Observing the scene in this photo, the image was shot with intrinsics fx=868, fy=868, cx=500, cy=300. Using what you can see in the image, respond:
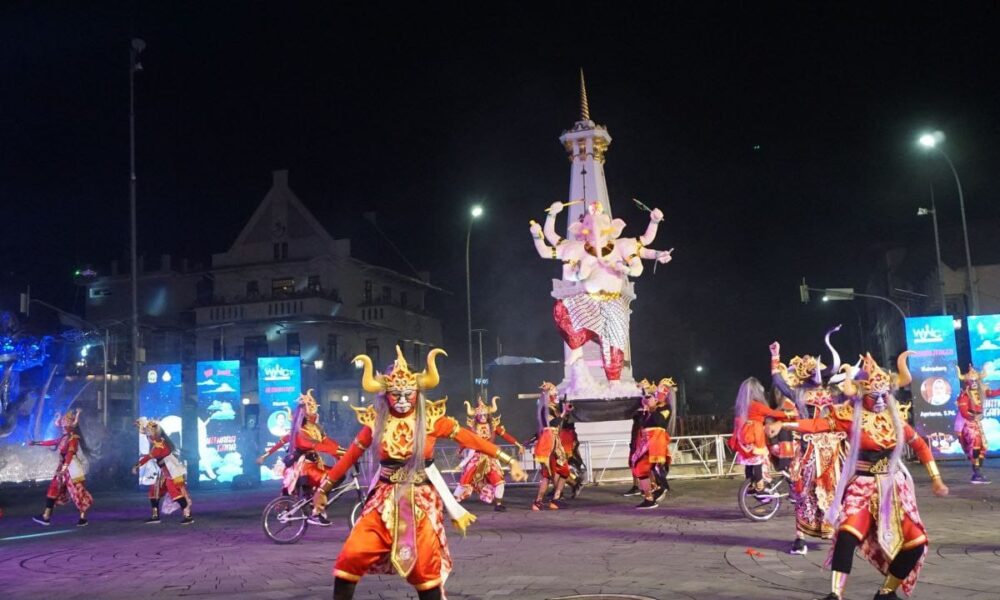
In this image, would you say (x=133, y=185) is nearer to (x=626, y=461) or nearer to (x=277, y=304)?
(x=626, y=461)

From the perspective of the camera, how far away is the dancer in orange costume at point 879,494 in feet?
22.5

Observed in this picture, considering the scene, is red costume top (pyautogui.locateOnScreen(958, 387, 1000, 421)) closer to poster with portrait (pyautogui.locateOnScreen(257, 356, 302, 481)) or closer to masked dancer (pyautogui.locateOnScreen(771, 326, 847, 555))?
masked dancer (pyautogui.locateOnScreen(771, 326, 847, 555))

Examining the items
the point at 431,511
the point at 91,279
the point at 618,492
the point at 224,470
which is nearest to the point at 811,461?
the point at 431,511

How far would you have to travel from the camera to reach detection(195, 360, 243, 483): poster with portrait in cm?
2588

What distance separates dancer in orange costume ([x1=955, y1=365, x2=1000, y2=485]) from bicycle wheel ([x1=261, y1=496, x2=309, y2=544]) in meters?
13.6

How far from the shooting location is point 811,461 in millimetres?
10109

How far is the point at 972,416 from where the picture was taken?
18.5 meters

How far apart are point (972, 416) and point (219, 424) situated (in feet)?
65.4

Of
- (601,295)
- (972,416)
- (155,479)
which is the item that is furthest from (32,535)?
(972,416)

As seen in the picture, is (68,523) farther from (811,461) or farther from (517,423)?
(517,423)

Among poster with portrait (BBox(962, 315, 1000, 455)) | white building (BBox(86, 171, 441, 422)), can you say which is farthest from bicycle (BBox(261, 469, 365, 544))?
white building (BBox(86, 171, 441, 422))

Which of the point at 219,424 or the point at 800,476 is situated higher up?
the point at 219,424

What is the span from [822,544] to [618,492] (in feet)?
28.7

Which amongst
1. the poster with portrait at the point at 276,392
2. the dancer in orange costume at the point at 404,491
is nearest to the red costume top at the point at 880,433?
the dancer in orange costume at the point at 404,491
